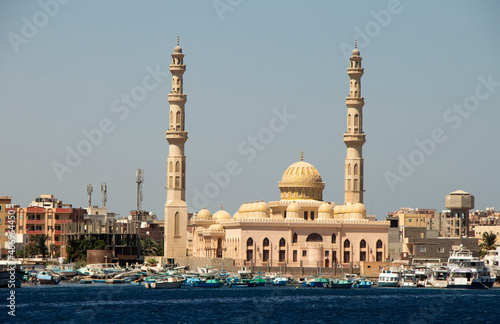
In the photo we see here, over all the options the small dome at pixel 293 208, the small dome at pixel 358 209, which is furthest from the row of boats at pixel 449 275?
the small dome at pixel 293 208

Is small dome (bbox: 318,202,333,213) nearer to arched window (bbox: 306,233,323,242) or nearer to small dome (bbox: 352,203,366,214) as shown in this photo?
small dome (bbox: 352,203,366,214)

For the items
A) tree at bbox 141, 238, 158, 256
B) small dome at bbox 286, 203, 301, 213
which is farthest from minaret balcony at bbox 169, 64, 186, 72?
tree at bbox 141, 238, 158, 256

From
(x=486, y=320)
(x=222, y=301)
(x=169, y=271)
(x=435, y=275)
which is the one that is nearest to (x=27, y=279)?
(x=169, y=271)

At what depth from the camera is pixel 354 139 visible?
152250 millimetres

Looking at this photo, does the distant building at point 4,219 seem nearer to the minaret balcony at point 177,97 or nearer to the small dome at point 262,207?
the minaret balcony at point 177,97

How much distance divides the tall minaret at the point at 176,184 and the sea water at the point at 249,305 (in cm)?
1922

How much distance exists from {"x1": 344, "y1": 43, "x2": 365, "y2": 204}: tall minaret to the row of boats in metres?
14.8

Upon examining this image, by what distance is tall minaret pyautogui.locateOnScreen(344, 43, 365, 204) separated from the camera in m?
152

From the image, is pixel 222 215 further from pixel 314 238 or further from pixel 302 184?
pixel 314 238

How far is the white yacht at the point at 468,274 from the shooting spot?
419 feet

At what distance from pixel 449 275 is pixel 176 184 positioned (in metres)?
40.5

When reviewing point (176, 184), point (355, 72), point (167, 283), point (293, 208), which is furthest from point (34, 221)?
point (355, 72)

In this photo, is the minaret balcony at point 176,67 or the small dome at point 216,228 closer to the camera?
the minaret balcony at point 176,67

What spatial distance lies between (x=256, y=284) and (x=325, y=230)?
49.6 feet
